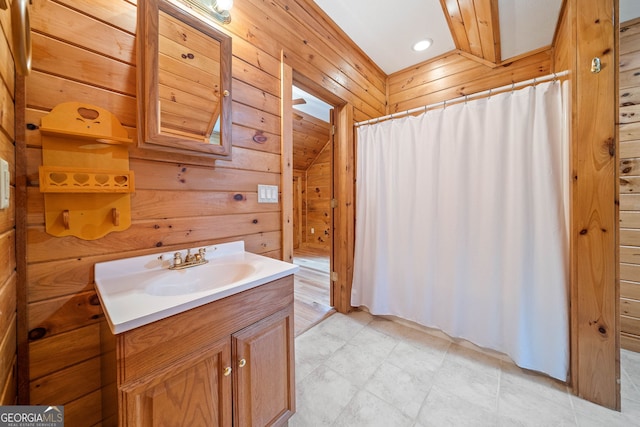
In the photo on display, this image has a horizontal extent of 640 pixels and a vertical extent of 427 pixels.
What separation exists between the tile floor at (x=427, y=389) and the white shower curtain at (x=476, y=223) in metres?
0.16

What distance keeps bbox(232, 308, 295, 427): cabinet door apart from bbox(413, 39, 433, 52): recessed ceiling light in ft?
8.19

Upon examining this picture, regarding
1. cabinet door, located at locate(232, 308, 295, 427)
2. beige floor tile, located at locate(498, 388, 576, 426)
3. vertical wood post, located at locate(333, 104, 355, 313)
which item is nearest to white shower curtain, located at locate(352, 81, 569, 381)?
vertical wood post, located at locate(333, 104, 355, 313)

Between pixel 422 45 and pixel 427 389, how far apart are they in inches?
107

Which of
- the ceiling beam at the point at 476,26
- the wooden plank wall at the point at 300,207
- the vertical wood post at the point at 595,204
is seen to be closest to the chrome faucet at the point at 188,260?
the vertical wood post at the point at 595,204

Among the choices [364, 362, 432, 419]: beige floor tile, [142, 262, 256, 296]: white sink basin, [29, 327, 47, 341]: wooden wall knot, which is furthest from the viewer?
[364, 362, 432, 419]: beige floor tile

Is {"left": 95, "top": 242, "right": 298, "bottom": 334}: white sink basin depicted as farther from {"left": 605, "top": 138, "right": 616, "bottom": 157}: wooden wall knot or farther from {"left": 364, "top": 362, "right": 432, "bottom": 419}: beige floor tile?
{"left": 605, "top": 138, "right": 616, "bottom": 157}: wooden wall knot

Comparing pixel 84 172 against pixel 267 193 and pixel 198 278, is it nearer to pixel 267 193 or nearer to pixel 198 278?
pixel 198 278

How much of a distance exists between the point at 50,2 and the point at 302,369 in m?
2.04

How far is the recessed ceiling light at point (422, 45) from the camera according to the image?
2.08m

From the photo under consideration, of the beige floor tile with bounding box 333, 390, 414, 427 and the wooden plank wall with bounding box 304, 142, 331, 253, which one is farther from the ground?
the wooden plank wall with bounding box 304, 142, 331, 253

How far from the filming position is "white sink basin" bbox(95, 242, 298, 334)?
63 cm

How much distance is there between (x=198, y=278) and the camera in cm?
104

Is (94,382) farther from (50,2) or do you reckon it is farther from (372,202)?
(372,202)

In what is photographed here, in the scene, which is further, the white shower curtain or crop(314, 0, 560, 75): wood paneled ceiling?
crop(314, 0, 560, 75): wood paneled ceiling
